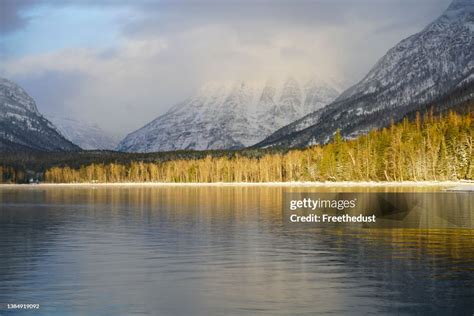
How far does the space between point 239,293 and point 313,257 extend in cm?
1296

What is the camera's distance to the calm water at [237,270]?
30.4m

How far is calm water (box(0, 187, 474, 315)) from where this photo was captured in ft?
99.8

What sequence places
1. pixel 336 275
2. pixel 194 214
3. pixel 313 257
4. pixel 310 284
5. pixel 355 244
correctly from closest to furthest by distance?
pixel 310 284
pixel 336 275
pixel 313 257
pixel 355 244
pixel 194 214

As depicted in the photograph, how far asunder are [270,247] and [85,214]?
46.8 metres

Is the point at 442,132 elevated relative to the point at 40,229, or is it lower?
elevated

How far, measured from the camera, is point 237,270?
40.1 metres

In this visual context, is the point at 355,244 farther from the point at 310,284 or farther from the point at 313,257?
the point at 310,284

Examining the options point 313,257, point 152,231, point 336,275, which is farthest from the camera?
point 152,231

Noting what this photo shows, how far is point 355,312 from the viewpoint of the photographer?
28.7m

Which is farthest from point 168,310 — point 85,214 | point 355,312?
point 85,214

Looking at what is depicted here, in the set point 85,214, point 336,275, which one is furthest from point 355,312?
point 85,214

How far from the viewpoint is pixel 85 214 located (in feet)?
299

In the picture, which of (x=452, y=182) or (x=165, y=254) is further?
(x=452, y=182)

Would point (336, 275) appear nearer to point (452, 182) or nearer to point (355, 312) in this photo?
point (355, 312)
